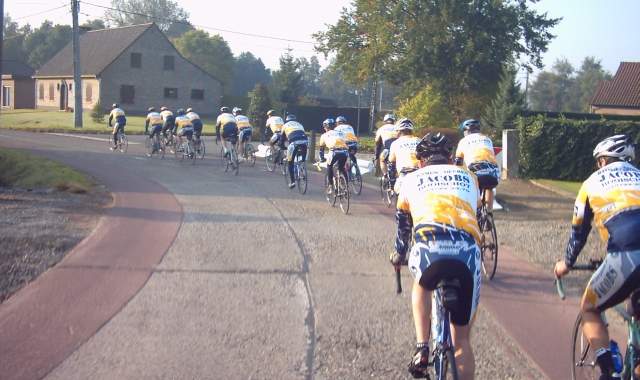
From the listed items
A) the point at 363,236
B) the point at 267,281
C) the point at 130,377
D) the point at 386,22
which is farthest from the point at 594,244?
the point at 386,22

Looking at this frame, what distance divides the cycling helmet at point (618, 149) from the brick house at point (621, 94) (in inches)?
1969

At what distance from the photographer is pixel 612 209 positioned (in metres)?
4.68

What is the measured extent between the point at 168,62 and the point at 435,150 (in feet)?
189

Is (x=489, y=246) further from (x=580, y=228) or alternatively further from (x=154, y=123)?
(x=154, y=123)

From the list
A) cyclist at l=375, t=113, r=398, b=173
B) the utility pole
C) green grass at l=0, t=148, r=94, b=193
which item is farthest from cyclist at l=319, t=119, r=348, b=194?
the utility pole

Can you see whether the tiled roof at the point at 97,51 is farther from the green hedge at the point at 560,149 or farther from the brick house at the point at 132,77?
the green hedge at the point at 560,149

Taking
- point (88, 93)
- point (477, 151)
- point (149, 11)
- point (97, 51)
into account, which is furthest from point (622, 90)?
point (149, 11)

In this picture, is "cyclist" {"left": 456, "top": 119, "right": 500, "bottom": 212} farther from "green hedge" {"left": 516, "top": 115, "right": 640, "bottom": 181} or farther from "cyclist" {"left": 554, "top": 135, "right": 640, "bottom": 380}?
"green hedge" {"left": 516, "top": 115, "right": 640, "bottom": 181}

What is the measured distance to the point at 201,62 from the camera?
273 feet

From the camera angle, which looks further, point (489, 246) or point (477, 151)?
point (477, 151)

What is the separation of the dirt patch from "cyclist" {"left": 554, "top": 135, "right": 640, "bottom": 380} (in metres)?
5.52

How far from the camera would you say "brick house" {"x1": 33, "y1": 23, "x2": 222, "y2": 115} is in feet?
188

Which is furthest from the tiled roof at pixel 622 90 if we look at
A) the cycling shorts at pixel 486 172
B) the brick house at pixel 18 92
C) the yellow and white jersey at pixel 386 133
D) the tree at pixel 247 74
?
the tree at pixel 247 74

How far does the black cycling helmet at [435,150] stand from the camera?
512cm
